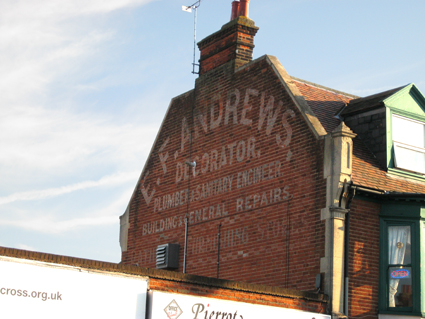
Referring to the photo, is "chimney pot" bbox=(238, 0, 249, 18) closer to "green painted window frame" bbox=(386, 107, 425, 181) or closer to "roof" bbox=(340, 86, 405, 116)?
"roof" bbox=(340, 86, 405, 116)

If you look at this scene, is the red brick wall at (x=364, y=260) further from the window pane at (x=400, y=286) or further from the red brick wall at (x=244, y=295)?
the red brick wall at (x=244, y=295)

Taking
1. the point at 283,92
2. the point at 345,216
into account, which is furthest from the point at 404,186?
the point at 283,92

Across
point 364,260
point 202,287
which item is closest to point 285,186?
point 364,260

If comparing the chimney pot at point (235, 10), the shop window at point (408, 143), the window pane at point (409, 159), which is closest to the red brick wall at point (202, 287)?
the window pane at point (409, 159)

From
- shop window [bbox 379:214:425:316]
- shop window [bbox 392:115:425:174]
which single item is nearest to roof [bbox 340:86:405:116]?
shop window [bbox 392:115:425:174]

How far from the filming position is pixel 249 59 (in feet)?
71.3

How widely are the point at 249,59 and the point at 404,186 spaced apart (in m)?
6.67

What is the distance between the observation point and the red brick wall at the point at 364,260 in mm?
16438

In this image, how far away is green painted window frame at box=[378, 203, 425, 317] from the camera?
16422mm

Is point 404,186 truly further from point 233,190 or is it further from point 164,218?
point 164,218

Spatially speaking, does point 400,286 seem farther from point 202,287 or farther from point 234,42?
point 234,42

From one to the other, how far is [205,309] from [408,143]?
8.04 meters

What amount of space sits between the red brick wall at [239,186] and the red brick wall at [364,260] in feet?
2.79

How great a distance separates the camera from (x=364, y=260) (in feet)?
55.1
